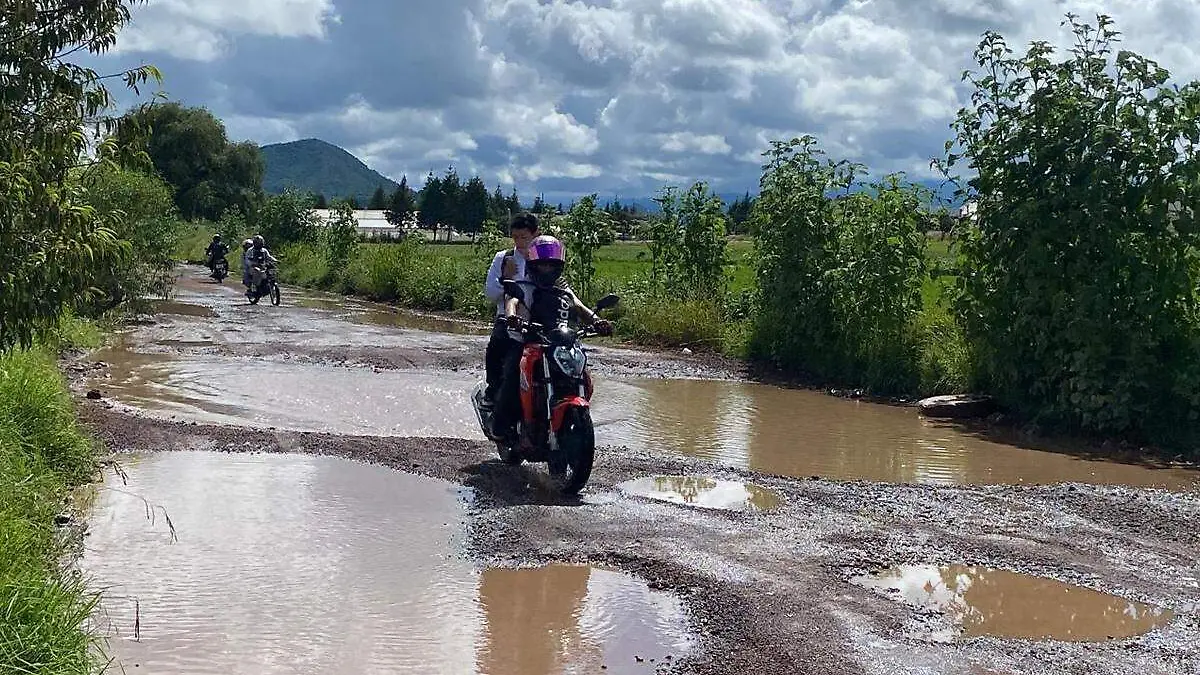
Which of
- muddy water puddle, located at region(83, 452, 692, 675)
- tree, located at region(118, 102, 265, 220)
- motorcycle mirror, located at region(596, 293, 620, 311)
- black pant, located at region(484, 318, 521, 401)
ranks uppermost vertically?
tree, located at region(118, 102, 265, 220)

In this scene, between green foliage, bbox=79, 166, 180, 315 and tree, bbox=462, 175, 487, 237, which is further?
tree, bbox=462, 175, 487, 237

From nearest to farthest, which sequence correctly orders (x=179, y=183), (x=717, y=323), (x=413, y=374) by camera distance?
(x=413, y=374)
(x=717, y=323)
(x=179, y=183)

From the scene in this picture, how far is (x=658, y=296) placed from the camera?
2070cm

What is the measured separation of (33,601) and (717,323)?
15.1 metres

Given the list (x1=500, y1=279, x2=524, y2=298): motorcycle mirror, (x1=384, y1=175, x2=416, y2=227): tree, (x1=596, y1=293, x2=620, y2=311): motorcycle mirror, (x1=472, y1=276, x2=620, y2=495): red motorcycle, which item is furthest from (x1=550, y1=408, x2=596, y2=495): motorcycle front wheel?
(x1=384, y1=175, x2=416, y2=227): tree

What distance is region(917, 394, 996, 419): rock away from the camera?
12586 mm

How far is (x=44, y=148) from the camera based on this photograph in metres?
5.46

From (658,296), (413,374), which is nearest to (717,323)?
(658,296)

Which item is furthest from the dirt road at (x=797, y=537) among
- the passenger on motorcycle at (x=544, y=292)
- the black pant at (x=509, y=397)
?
the passenger on motorcycle at (x=544, y=292)

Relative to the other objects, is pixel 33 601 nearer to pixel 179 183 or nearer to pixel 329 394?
pixel 329 394

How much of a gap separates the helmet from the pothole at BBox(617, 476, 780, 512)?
160 cm

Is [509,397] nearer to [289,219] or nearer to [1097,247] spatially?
[1097,247]

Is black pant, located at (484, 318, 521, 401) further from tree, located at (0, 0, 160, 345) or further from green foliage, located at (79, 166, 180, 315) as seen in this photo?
green foliage, located at (79, 166, 180, 315)

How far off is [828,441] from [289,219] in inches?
1630
